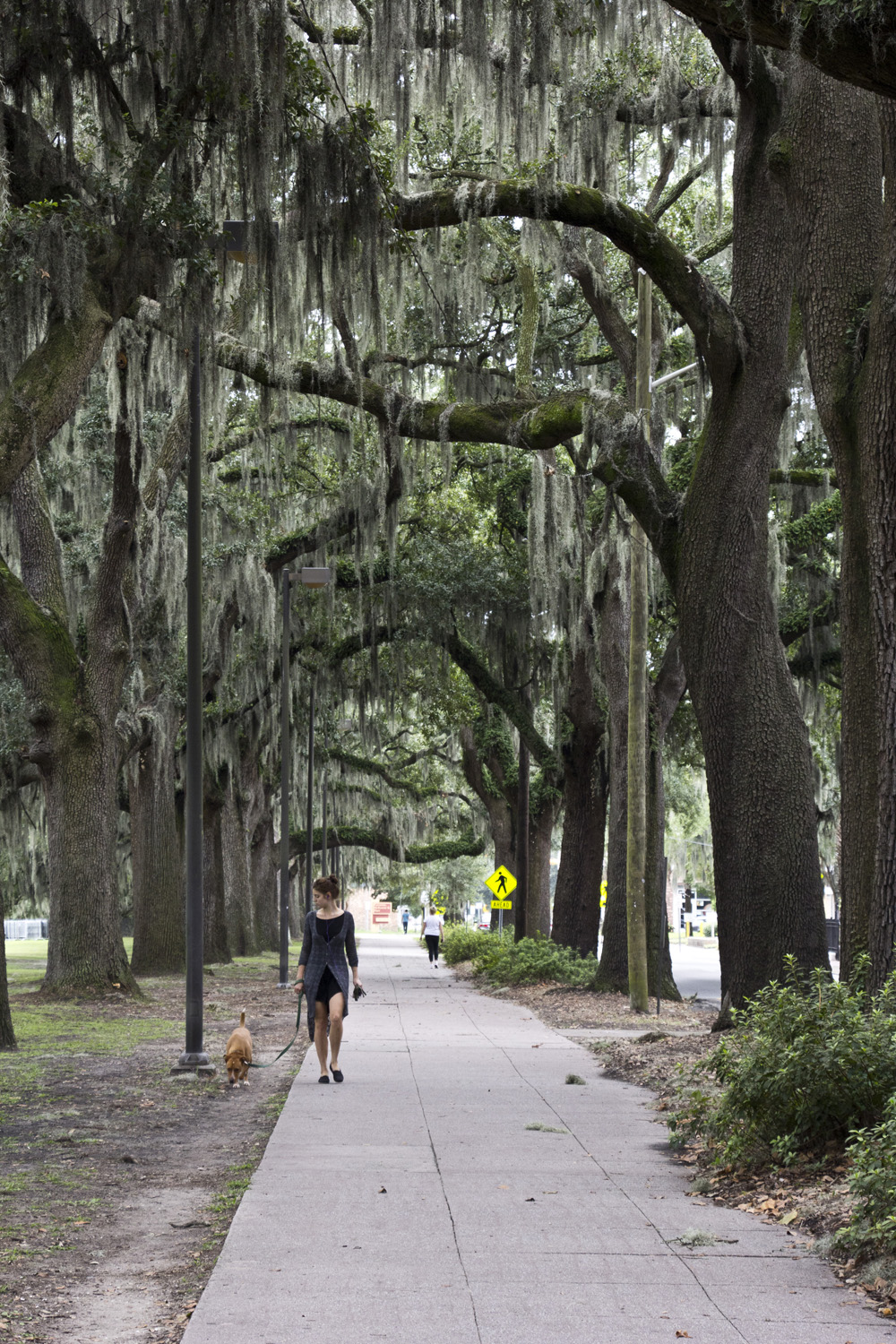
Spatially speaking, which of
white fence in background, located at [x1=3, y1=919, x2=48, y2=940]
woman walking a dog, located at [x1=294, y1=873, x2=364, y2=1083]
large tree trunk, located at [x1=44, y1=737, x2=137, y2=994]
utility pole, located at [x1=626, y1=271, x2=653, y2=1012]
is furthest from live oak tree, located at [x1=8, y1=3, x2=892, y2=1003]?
white fence in background, located at [x1=3, y1=919, x2=48, y2=940]

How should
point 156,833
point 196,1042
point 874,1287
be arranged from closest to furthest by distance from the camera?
point 874,1287 < point 196,1042 < point 156,833

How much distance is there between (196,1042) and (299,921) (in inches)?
1671

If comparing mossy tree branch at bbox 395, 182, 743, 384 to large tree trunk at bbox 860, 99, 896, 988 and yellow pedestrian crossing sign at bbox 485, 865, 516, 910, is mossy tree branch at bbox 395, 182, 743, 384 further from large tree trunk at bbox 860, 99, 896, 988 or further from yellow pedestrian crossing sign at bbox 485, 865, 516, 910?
yellow pedestrian crossing sign at bbox 485, 865, 516, 910

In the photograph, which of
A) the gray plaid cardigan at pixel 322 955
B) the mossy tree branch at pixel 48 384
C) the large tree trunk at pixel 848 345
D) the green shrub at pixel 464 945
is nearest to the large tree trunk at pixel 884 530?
the large tree trunk at pixel 848 345

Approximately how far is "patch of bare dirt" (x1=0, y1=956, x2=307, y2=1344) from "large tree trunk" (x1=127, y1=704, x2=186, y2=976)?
33.5ft

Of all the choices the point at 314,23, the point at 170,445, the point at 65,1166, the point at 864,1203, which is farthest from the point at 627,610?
the point at 864,1203

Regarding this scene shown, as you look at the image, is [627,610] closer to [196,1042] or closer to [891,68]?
[196,1042]

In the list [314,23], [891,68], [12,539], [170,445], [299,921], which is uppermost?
[314,23]

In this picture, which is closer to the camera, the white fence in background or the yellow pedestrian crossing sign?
the yellow pedestrian crossing sign

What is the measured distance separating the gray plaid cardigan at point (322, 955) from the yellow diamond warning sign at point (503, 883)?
2052 centimetres

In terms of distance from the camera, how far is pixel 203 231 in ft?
36.4

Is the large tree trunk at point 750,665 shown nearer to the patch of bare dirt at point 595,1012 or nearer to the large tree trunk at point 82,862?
the patch of bare dirt at point 595,1012

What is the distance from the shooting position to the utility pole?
16630 millimetres

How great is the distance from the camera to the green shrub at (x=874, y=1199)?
4902 mm
